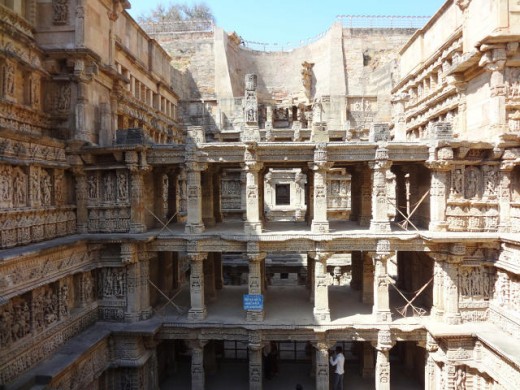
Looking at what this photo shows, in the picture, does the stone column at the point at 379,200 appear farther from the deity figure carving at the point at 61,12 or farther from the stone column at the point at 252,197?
the deity figure carving at the point at 61,12

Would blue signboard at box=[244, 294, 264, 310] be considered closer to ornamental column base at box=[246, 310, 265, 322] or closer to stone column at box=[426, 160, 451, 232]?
ornamental column base at box=[246, 310, 265, 322]

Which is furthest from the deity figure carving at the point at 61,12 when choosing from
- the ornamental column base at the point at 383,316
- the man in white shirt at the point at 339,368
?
the man in white shirt at the point at 339,368

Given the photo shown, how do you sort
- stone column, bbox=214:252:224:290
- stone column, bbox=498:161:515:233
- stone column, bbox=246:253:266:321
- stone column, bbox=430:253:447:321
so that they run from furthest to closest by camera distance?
1. stone column, bbox=214:252:224:290
2. stone column, bbox=246:253:266:321
3. stone column, bbox=430:253:447:321
4. stone column, bbox=498:161:515:233

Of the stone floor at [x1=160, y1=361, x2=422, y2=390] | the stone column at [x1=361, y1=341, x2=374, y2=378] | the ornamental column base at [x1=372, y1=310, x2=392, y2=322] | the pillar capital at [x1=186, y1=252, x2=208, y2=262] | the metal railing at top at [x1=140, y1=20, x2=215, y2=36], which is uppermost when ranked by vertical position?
the metal railing at top at [x1=140, y1=20, x2=215, y2=36]

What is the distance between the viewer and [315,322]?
11.7 meters

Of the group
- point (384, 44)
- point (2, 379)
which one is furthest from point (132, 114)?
point (384, 44)

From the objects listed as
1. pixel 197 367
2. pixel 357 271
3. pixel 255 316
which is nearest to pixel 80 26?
pixel 255 316

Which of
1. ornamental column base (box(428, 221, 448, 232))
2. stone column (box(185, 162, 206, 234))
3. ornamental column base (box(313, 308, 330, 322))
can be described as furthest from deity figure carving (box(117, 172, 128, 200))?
ornamental column base (box(428, 221, 448, 232))

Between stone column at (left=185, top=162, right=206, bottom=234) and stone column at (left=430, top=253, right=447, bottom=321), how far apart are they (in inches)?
292

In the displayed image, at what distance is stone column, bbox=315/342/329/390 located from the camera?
11656mm

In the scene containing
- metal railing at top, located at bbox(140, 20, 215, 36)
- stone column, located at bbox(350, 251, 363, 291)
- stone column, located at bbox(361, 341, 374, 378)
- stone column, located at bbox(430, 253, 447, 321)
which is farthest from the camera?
metal railing at top, located at bbox(140, 20, 215, 36)

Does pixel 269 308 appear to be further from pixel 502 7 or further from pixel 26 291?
pixel 502 7

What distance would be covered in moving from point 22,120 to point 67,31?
3.30 metres

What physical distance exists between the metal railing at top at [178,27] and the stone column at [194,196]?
25.0 metres
